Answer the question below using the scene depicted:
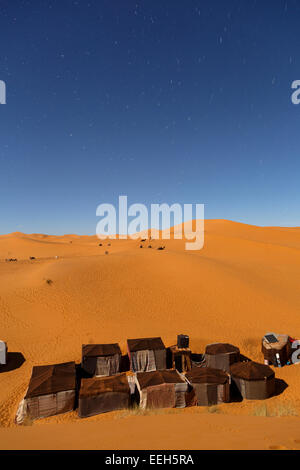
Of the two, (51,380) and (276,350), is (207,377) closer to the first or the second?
(276,350)

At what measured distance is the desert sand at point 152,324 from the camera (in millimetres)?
6520

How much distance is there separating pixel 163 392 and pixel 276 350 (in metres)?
8.86

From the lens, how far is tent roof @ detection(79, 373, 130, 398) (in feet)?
39.9

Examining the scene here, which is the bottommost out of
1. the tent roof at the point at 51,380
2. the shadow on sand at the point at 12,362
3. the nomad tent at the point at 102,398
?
the shadow on sand at the point at 12,362

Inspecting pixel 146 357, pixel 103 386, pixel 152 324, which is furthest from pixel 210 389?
pixel 152 324

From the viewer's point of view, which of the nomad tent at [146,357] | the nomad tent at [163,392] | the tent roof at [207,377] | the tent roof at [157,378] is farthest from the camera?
the nomad tent at [146,357]

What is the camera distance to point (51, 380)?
12836 millimetres

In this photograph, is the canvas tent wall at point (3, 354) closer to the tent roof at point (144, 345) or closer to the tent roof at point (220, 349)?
the tent roof at point (144, 345)

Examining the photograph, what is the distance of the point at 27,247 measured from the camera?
74.4 metres

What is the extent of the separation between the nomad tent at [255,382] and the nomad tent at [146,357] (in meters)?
4.74

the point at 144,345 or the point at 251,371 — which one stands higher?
the point at 144,345

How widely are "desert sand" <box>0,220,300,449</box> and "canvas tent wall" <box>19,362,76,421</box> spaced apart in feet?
1.57

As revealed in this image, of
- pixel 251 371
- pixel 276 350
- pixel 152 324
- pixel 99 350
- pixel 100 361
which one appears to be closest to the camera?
pixel 251 371

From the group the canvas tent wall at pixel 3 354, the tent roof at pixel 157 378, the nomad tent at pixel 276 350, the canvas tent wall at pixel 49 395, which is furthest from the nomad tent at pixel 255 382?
the canvas tent wall at pixel 3 354
